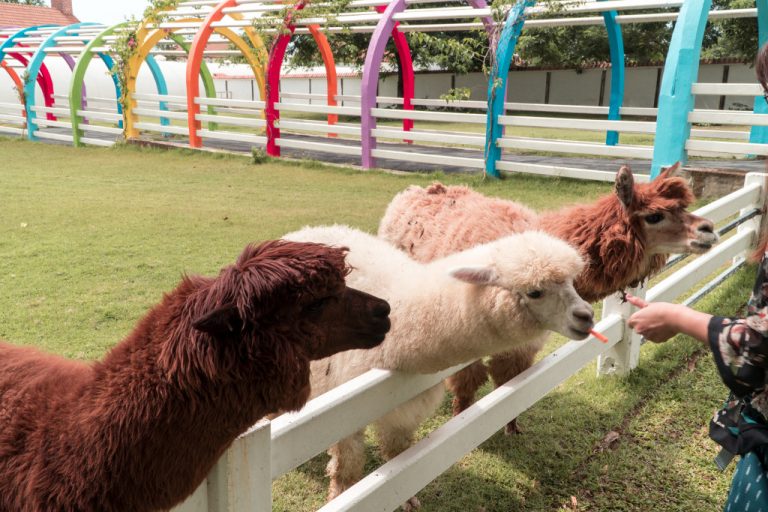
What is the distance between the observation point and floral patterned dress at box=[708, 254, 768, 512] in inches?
57.1

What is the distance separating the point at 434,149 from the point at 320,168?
13.2 feet

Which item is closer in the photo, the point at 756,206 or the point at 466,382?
the point at 466,382

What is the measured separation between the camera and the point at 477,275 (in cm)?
237

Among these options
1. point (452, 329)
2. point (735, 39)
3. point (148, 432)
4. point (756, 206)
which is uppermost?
point (735, 39)

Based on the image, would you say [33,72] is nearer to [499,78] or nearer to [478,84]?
[499,78]

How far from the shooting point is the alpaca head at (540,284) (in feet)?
7.72

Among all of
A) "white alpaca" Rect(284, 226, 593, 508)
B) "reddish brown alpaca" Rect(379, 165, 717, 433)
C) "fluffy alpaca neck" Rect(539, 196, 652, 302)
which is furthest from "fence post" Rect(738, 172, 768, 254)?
"white alpaca" Rect(284, 226, 593, 508)

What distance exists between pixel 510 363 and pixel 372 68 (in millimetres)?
9534

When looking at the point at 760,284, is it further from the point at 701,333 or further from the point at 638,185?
the point at 638,185

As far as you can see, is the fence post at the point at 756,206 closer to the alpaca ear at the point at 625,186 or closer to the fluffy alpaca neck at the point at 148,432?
the alpaca ear at the point at 625,186

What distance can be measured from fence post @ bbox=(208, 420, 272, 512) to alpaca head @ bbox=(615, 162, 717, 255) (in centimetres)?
240

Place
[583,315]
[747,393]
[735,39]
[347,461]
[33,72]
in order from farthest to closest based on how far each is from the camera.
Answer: [735,39] < [33,72] < [347,461] < [583,315] < [747,393]

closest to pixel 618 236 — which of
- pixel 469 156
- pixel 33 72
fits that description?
pixel 469 156

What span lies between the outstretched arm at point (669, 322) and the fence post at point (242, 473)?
1.07 metres
